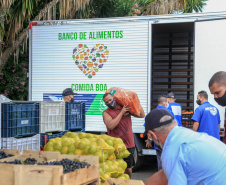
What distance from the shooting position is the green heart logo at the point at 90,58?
9.23m

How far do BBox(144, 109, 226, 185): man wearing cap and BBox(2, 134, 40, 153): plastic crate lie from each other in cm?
253

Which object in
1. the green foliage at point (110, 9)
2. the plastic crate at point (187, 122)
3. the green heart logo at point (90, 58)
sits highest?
the green foliage at point (110, 9)

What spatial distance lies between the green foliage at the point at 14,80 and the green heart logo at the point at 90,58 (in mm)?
5098

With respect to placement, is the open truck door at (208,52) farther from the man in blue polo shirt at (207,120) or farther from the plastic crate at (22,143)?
the plastic crate at (22,143)

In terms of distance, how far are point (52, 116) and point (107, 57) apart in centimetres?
382

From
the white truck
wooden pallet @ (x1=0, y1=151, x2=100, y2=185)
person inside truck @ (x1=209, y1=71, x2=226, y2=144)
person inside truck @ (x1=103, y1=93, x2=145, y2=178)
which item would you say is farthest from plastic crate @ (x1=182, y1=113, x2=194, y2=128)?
wooden pallet @ (x1=0, y1=151, x2=100, y2=185)

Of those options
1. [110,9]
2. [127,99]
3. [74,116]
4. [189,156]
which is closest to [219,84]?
[189,156]

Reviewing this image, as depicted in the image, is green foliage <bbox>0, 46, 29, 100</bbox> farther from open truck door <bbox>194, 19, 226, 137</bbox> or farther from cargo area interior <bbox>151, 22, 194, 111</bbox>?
open truck door <bbox>194, 19, 226, 137</bbox>

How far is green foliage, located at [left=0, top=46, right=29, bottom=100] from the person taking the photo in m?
13.7

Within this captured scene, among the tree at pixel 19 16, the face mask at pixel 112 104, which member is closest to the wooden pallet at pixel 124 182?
the face mask at pixel 112 104

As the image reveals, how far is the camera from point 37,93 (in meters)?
9.75

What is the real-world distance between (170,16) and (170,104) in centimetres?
227

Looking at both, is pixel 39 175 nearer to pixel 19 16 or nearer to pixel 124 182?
pixel 124 182

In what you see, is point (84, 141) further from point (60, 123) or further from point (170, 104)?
point (170, 104)
